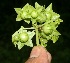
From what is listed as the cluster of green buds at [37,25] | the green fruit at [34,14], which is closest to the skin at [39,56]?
the cluster of green buds at [37,25]

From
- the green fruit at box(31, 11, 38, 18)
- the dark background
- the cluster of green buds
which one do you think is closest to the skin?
the cluster of green buds

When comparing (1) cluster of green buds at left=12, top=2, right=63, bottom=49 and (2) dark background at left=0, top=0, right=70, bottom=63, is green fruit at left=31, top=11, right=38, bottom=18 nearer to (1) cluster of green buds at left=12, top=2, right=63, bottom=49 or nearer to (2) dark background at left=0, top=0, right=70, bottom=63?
(1) cluster of green buds at left=12, top=2, right=63, bottom=49

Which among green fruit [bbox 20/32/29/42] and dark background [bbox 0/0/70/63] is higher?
dark background [bbox 0/0/70/63]

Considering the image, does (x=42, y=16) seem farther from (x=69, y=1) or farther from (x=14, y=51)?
(x=69, y=1)

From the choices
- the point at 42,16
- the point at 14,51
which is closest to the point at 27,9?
the point at 42,16

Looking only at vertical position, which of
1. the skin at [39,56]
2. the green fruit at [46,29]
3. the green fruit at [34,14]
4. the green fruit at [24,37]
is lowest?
the skin at [39,56]

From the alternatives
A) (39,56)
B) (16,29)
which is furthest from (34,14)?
(16,29)

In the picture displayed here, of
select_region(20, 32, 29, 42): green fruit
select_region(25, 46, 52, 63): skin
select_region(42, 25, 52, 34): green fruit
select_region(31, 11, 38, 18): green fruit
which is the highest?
select_region(31, 11, 38, 18): green fruit

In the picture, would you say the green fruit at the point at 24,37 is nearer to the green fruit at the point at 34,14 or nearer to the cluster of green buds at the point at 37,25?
the cluster of green buds at the point at 37,25
